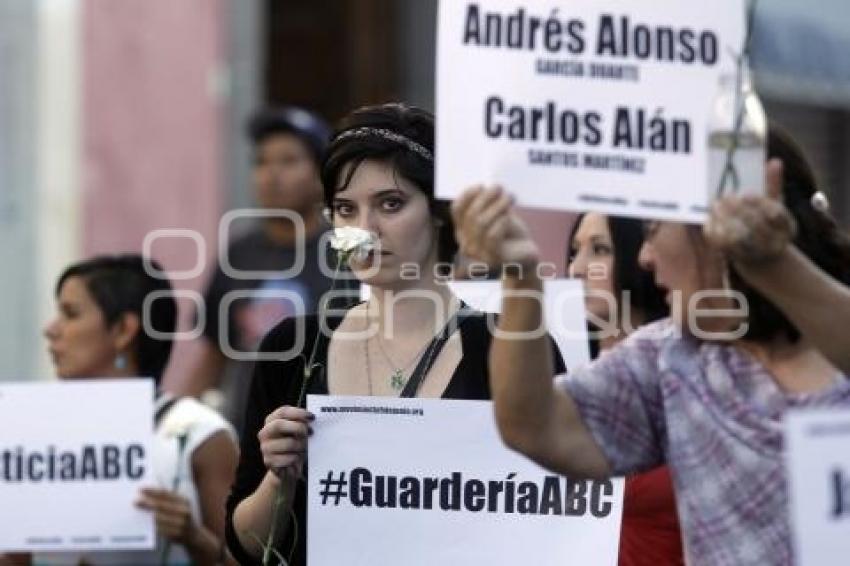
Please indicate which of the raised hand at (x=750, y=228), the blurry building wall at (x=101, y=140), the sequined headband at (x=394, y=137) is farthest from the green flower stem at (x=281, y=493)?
the blurry building wall at (x=101, y=140)

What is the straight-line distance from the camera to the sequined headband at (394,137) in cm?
450

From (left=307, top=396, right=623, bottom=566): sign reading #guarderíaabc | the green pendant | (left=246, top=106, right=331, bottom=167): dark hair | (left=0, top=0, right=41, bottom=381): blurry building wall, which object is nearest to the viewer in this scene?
(left=307, top=396, right=623, bottom=566): sign reading #guarderíaabc

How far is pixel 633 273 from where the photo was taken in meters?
5.11

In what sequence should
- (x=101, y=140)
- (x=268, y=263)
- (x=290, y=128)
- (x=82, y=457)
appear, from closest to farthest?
(x=82, y=457) → (x=268, y=263) → (x=290, y=128) → (x=101, y=140)

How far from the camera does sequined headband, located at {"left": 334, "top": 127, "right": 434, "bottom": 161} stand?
4500 mm

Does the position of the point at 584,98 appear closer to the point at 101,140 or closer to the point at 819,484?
the point at 819,484

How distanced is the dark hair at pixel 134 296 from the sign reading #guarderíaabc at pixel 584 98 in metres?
2.60

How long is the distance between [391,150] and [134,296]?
5.47ft

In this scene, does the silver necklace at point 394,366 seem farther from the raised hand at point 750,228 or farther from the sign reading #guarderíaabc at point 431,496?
the raised hand at point 750,228

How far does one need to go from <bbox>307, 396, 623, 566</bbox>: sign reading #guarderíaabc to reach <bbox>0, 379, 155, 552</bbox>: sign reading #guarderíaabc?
1.18 m

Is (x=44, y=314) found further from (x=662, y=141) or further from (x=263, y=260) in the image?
(x=662, y=141)

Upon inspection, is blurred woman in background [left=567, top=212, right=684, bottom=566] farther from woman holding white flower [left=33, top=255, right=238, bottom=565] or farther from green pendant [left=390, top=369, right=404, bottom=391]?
woman holding white flower [left=33, top=255, right=238, bottom=565]

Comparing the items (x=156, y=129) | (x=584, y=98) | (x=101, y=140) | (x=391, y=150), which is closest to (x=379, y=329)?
(x=391, y=150)

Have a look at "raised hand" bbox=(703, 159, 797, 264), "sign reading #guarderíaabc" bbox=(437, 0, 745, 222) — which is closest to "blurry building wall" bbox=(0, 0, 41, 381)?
"sign reading #guarderíaabc" bbox=(437, 0, 745, 222)
